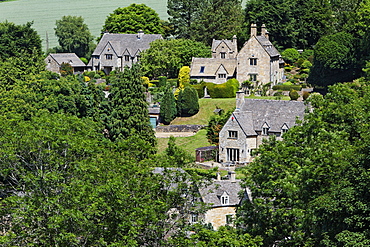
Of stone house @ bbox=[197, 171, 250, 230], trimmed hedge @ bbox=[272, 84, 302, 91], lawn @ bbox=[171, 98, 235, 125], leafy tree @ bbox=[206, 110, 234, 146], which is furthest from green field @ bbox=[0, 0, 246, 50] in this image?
stone house @ bbox=[197, 171, 250, 230]

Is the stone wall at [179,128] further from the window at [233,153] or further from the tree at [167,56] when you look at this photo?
the tree at [167,56]

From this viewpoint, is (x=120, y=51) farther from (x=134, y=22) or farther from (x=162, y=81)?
(x=162, y=81)

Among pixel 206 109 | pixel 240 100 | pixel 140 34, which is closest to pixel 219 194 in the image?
pixel 240 100

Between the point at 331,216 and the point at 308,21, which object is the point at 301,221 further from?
the point at 308,21

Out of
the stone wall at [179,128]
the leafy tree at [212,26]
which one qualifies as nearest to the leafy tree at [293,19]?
the leafy tree at [212,26]

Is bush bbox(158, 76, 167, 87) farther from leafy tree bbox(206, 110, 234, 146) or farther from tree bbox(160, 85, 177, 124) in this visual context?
leafy tree bbox(206, 110, 234, 146)

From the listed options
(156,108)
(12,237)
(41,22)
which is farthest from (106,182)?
(41,22)

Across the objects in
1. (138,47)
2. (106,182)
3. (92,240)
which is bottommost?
(92,240)
